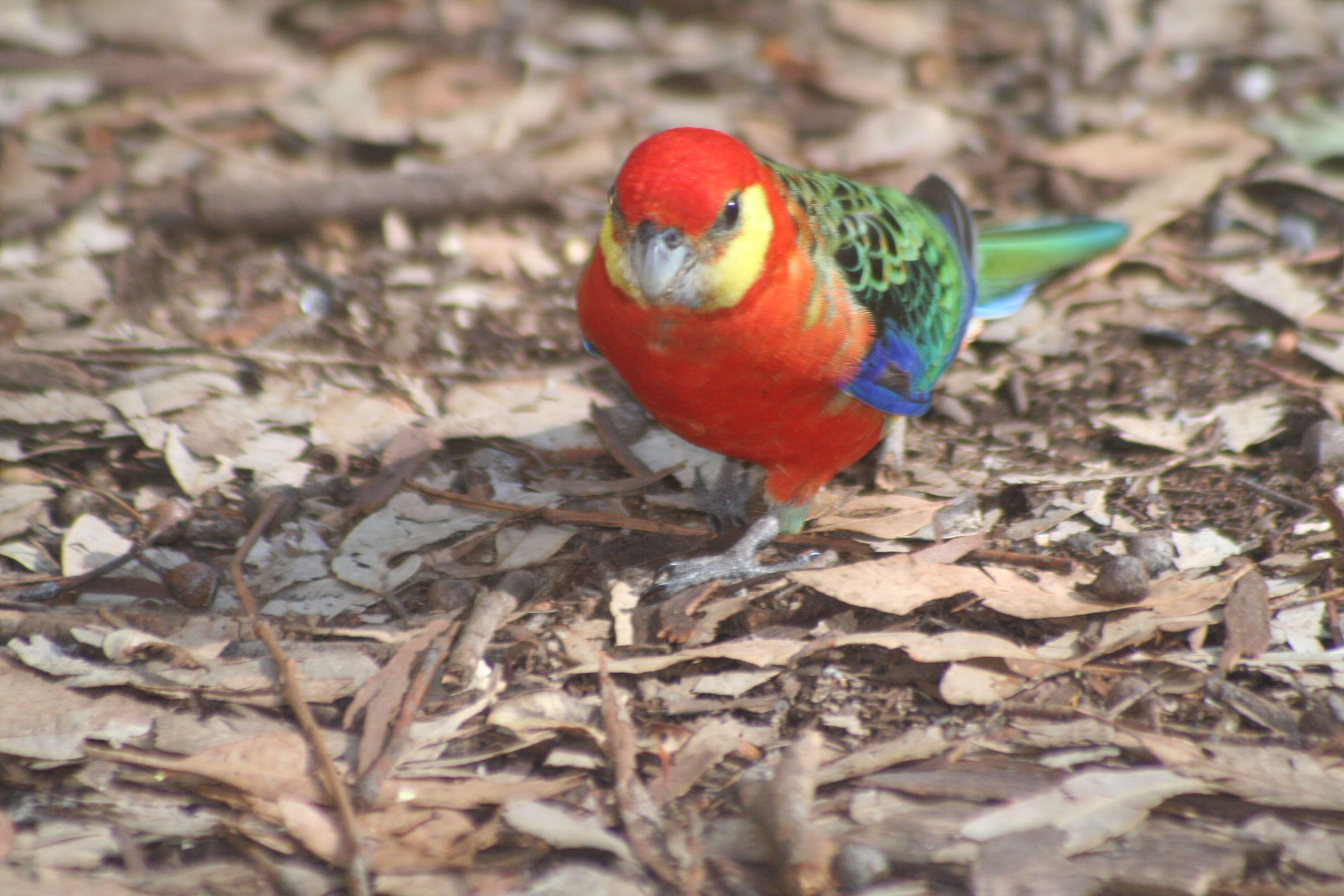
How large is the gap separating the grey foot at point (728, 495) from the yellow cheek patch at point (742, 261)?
114cm

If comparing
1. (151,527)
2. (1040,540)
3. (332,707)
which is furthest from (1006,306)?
(151,527)

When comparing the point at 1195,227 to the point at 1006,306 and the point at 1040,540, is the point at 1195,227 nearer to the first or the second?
the point at 1006,306

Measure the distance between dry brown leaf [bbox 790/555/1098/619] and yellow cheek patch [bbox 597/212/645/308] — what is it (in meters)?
1.17

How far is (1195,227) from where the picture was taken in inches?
229

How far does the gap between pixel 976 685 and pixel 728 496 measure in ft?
4.51

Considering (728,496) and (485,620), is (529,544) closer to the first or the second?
(485,620)

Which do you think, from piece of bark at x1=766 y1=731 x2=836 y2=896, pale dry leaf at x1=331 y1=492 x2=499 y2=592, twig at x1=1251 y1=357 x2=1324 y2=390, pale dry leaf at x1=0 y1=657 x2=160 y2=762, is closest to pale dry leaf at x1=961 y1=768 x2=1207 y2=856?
piece of bark at x1=766 y1=731 x2=836 y2=896

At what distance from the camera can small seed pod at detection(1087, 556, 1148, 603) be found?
12.0ft

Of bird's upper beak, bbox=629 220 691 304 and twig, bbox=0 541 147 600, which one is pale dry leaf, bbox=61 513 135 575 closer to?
twig, bbox=0 541 147 600

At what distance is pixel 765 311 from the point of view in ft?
11.2

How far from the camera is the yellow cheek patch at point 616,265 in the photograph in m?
3.39

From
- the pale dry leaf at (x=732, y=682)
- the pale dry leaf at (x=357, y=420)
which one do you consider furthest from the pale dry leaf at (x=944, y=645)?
the pale dry leaf at (x=357, y=420)

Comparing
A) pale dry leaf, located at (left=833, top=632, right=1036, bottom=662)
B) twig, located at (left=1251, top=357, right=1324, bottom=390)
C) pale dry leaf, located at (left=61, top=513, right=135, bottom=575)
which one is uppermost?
twig, located at (left=1251, top=357, right=1324, bottom=390)

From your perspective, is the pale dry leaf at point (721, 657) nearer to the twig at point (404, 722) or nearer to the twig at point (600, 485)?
the twig at point (404, 722)
